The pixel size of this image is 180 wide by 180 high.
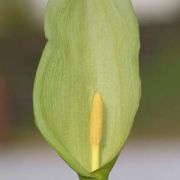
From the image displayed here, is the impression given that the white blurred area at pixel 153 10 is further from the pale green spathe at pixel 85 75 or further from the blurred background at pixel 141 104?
the pale green spathe at pixel 85 75

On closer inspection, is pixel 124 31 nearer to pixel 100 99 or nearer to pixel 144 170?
pixel 100 99

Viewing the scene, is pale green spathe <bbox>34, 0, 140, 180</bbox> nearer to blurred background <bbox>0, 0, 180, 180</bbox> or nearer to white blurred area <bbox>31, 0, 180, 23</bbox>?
blurred background <bbox>0, 0, 180, 180</bbox>

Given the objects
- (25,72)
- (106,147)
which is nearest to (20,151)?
(25,72)

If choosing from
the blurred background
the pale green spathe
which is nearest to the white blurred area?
the blurred background

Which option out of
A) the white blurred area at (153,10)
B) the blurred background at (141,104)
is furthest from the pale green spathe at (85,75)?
the white blurred area at (153,10)

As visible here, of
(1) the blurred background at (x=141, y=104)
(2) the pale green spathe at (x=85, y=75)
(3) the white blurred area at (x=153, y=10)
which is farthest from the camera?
(3) the white blurred area at (x=153, y=10)

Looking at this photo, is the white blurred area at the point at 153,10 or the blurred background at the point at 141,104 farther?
the white blurred area at the point at 153,10

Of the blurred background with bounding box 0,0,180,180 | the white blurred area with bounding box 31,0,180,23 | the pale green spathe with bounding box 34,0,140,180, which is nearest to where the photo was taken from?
the pale green spathe with bounding box 34,0,140,180
